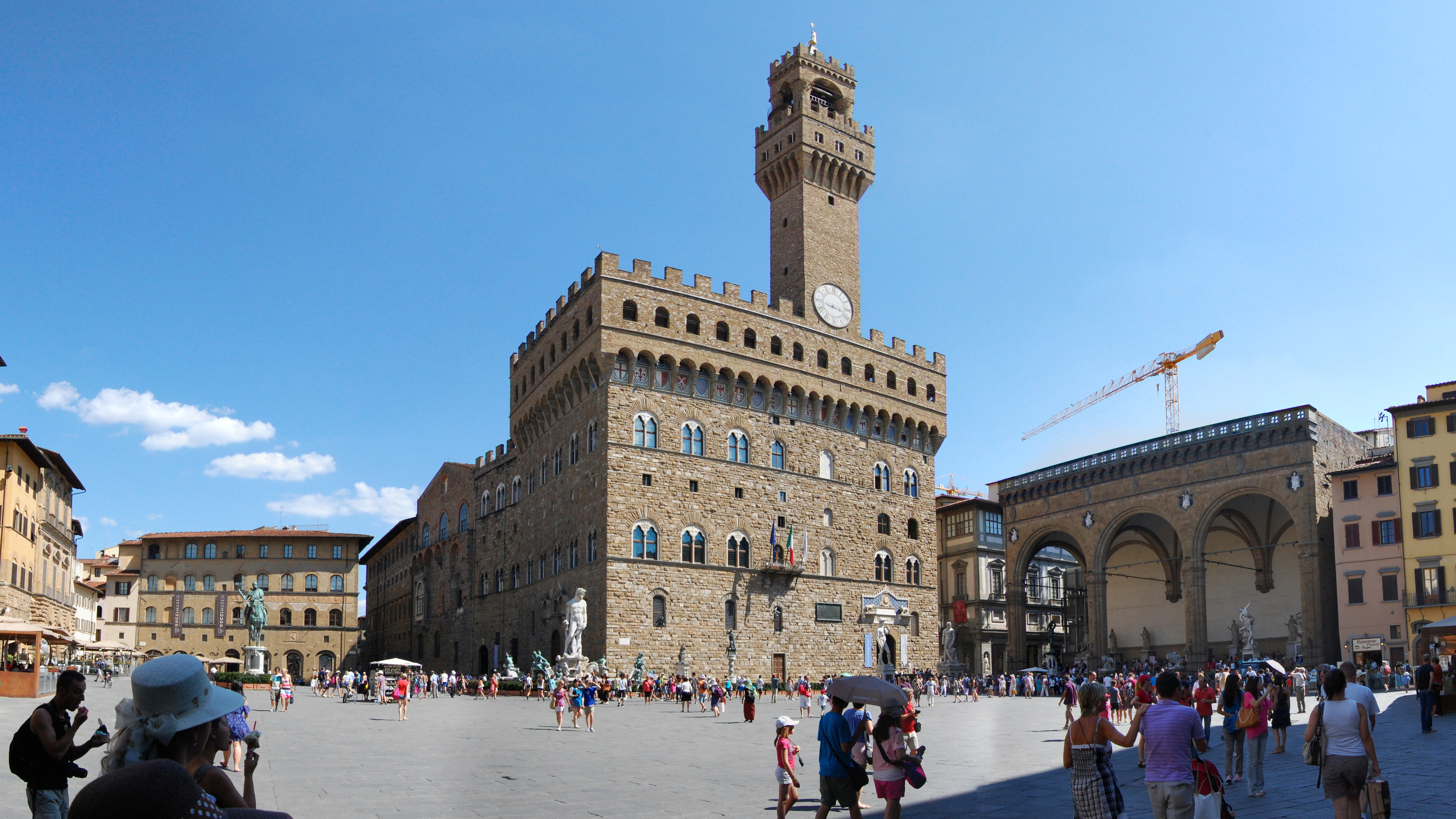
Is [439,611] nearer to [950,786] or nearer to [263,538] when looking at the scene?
[263,538]

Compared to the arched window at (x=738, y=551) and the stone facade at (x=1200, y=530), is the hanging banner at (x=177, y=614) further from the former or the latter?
the stone facade at (x=1200, y=530)

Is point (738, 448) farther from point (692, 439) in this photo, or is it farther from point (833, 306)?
point (833, 306)

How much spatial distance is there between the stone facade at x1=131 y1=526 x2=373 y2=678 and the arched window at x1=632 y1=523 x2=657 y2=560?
47.1 meters

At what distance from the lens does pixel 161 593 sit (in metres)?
81.4

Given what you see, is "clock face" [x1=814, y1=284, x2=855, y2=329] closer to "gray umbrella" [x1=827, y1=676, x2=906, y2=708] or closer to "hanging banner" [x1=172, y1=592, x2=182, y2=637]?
"gray umbrella" [x1=827, y1=676, x2=906, y2=708]

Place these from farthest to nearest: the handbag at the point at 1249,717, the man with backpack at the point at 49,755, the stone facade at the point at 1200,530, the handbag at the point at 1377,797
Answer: the stone facade at the point at 1200,530 → the handbag at the point at 1249,717 → the handbag at the point at 1377,797 → the man with backpack at the point at 49,755

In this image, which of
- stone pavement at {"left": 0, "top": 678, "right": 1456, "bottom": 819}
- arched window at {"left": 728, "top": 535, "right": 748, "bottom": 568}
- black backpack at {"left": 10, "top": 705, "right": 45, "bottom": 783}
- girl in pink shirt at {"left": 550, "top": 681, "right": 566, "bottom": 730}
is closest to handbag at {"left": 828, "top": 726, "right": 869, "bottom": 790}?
stone pavement at {"left": 0, "top": 678, "right": 1456, "bottom": 819}

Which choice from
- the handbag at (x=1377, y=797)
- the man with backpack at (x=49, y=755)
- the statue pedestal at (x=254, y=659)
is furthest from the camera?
the statue pedestal at (x=254, y=659)

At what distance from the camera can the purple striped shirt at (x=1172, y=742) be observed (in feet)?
27.0

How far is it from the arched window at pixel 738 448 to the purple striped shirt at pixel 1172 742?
3762 cm

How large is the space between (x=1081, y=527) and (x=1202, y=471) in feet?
24.6

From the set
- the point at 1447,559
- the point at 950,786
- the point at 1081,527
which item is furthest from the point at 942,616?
the point at 950,786

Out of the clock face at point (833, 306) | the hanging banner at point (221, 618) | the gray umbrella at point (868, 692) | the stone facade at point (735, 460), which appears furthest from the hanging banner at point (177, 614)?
the gray umbrella at point (868, 692)

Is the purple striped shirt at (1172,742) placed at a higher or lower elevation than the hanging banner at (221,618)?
higher
